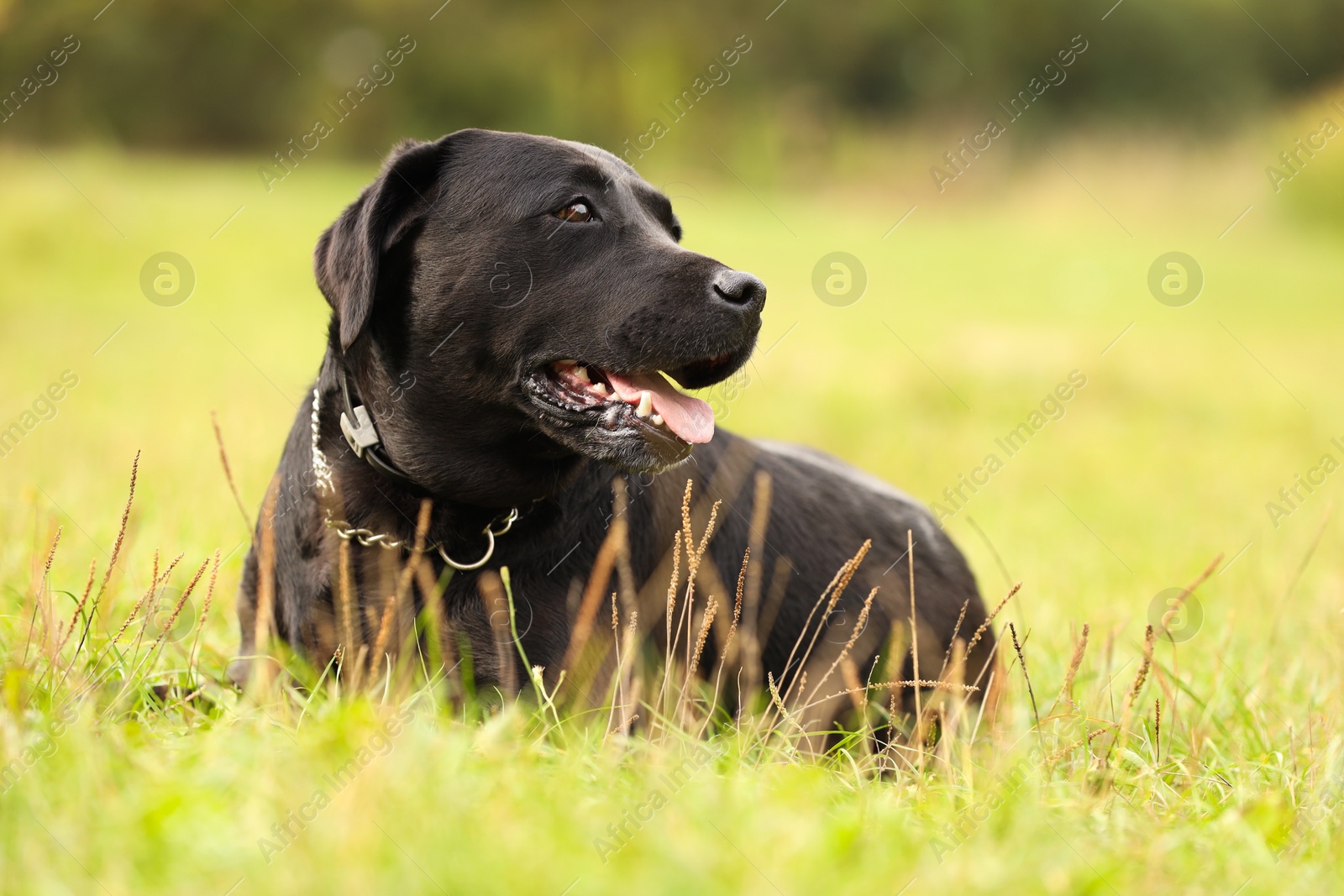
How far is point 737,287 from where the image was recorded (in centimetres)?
295

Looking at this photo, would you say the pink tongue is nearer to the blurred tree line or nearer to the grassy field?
the grassy field

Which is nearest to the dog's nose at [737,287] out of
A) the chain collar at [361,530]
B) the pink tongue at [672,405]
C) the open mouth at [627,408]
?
the open mouth at [627,408]

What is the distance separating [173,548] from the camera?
14.0 feet

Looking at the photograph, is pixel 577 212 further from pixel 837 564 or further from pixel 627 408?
pixel 837 564

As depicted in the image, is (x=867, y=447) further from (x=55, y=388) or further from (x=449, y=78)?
(x=449, y=78)

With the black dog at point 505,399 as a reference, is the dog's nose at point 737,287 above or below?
above

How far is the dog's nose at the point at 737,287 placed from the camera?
9.67ft

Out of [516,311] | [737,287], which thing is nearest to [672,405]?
[737,287]

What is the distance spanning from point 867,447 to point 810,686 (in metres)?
5.00

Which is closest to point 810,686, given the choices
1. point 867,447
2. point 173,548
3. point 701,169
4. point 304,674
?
point 304,674

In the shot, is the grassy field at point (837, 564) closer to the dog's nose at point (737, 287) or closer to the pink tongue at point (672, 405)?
the pink tongue at point (672, 405)

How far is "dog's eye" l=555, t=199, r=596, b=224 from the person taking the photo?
311cm

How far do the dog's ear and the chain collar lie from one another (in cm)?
31

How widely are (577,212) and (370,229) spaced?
55cm
